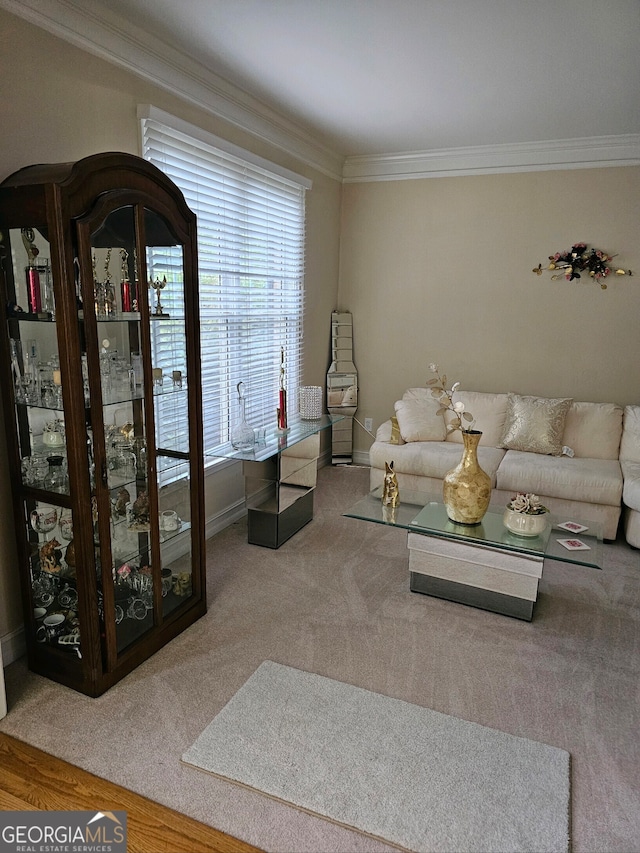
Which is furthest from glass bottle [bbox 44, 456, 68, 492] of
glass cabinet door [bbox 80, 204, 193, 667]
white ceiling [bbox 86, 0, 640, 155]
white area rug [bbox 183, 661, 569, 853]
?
white ceiling [bbox 86, 0, 640, 155]

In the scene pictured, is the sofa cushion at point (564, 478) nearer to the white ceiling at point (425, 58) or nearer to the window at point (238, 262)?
the window at point (238, 262)

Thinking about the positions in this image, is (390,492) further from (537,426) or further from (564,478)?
(537,426)

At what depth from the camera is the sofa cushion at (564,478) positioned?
3.74m

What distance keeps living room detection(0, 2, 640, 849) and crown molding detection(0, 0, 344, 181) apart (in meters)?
0.08

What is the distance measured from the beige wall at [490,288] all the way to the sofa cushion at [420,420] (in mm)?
550

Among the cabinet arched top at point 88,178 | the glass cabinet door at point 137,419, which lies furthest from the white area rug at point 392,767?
the cabinet arched top at point 88,178

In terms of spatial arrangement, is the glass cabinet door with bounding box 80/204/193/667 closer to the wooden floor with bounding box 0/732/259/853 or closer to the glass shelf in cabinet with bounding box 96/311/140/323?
the glass shelf in cabinet with bounding box 96/311/140/323

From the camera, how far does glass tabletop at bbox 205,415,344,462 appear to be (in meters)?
3.32

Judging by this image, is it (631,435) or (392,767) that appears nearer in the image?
(392,767)

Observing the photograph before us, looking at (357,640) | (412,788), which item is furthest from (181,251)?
(412,788)

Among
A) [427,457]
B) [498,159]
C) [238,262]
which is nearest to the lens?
[238,262]

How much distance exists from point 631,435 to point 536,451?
0.67 metres

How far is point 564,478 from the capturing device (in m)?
3.83

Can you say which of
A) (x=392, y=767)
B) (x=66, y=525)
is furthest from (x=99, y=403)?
(x=392, y=767)
